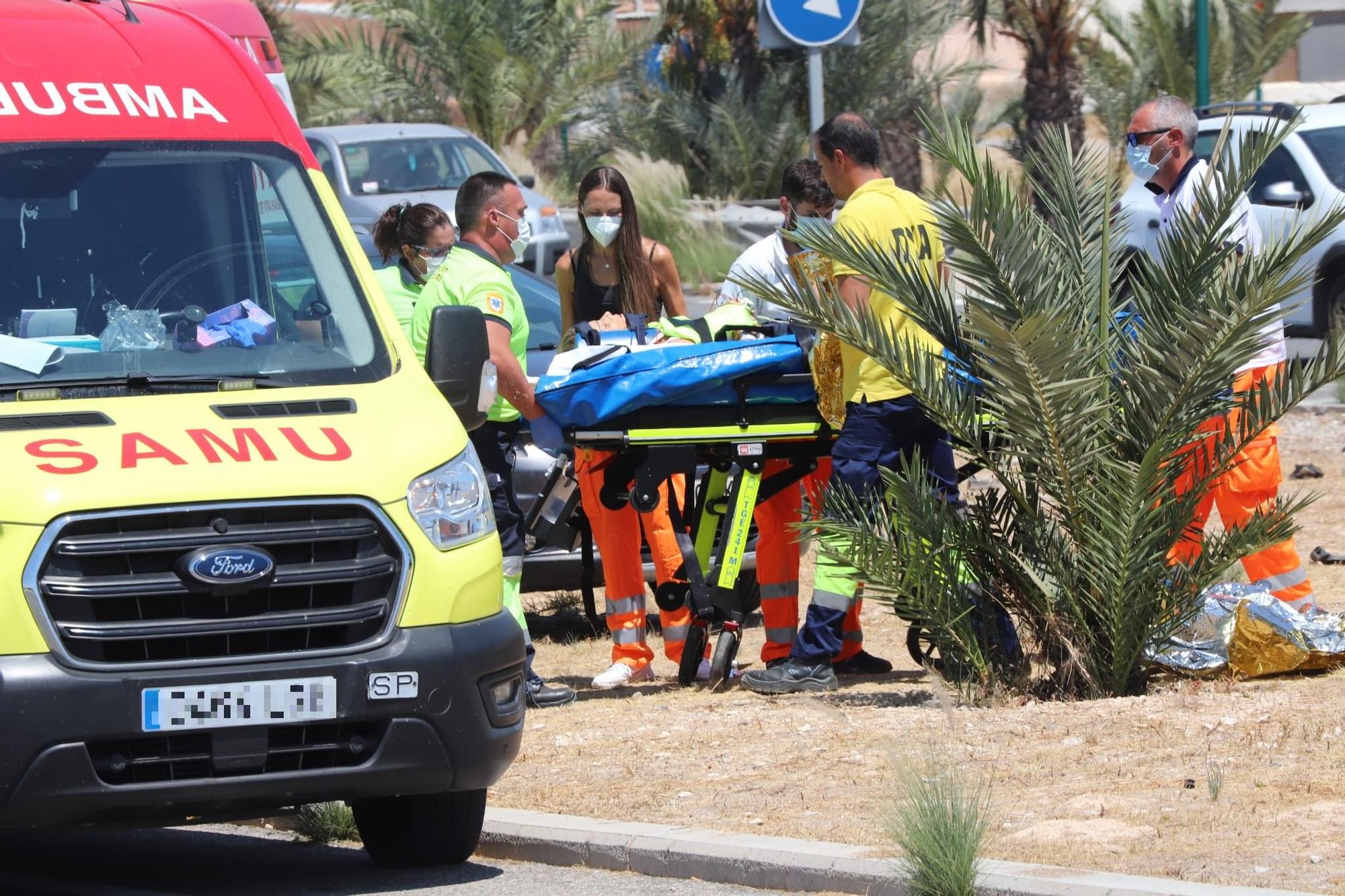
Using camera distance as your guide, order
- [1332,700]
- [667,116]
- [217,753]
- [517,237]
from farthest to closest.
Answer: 1. [667,116]
2. [517,237]
3. [1332,700]
4. [217,753]

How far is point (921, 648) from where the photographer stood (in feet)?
28.1

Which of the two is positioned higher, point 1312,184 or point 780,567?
point 1312,184

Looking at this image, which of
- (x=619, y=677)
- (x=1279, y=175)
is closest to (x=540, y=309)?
(x=619, y=677)

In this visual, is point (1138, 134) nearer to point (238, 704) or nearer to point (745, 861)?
point (745, 861)

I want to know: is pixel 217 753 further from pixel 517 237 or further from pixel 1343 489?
pixel 1343 489

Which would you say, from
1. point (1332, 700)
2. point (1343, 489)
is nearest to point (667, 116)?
point (1343, 489)

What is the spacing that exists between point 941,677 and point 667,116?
19859 millimetres

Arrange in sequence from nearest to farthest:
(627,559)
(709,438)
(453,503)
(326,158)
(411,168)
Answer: (453,503) < (709,438) < (627,559) < (326,158) < (411,168)

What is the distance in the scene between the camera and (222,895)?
19.3 ft

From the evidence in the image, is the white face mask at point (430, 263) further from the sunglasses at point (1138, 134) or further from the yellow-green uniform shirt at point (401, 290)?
the sunglasses at point (1138, 134)

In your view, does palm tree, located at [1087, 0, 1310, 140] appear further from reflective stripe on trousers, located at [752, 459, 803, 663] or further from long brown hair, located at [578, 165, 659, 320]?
reflective stripe on trousers, located at [752, 459, 803, 663]

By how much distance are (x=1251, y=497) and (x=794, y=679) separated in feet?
5.86

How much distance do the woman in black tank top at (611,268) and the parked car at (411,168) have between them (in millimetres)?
10734

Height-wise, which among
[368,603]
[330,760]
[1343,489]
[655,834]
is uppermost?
[368,603]
